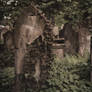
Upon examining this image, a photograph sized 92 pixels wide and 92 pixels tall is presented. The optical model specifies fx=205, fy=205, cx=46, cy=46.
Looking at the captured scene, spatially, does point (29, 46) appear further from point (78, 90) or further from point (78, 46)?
point (78, 46)

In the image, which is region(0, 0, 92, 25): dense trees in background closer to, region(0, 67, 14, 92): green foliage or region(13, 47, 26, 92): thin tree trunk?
region(0, 67, 14, 92): green foliage

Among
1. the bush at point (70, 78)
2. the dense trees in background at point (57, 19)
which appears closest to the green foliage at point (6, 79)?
the dense trees in background at point (57, 19)

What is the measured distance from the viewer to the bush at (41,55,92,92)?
246 inches

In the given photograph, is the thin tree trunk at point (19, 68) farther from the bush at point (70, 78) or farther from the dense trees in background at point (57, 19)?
the bush at point (70, 78)

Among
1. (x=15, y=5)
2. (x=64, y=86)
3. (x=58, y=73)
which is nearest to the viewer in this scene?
(x=64, y=86)

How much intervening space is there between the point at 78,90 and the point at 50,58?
1288 mm

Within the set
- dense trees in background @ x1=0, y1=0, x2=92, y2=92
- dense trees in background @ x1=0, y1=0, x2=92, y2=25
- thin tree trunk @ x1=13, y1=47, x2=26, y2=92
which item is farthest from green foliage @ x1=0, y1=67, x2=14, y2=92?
dense trees in background @ x1=0, y1=0, x2=92, y2=25

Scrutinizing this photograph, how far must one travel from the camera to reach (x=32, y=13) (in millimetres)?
5504

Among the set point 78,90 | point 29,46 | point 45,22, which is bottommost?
point 78,90

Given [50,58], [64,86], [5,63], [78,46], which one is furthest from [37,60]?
[78,46]

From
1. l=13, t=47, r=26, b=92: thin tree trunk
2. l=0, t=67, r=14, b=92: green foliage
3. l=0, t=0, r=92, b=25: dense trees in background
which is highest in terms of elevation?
l=0, t=0, r=92, b=25: dense trees in background

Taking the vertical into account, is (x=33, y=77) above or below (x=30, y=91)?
above

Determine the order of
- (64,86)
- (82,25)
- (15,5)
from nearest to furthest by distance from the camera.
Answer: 1. (64,86)
2. (15,5)
3. (82,25)

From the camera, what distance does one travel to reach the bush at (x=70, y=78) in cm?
625
